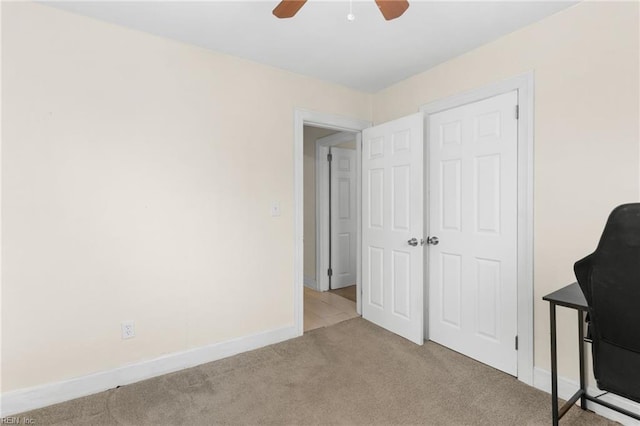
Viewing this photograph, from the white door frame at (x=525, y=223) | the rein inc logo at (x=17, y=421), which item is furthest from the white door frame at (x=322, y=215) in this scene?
the rein inc logo at (x=17, y=421)

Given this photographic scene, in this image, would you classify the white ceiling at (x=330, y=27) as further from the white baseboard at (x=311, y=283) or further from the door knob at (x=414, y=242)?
the white baseboard at (x=311, y=283)

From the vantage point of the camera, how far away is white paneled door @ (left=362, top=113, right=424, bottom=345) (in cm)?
275

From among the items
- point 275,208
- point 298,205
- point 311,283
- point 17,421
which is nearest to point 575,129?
point 298,205

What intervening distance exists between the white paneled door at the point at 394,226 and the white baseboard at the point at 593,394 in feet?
2.84

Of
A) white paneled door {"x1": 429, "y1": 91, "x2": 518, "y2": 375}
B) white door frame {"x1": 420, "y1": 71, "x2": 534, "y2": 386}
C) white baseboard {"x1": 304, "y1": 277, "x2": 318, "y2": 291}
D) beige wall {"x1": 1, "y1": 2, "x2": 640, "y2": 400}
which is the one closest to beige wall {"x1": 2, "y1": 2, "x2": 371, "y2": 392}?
beige wall {"x1": 1, "y1": 2, "x2": 640, "y2": 400}

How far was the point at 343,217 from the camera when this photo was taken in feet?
14.9

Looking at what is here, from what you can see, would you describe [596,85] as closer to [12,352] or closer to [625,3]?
[625,3]

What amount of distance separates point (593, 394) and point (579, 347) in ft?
0.90

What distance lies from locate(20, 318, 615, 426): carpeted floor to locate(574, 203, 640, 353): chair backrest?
34.2 inches

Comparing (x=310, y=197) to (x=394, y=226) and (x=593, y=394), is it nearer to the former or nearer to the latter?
(x=394, y=226)

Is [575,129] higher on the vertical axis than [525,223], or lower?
higher

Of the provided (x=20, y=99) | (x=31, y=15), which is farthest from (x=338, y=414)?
(x=31, y=15)

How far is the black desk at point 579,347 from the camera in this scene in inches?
59.1

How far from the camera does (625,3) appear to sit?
1.76 m
